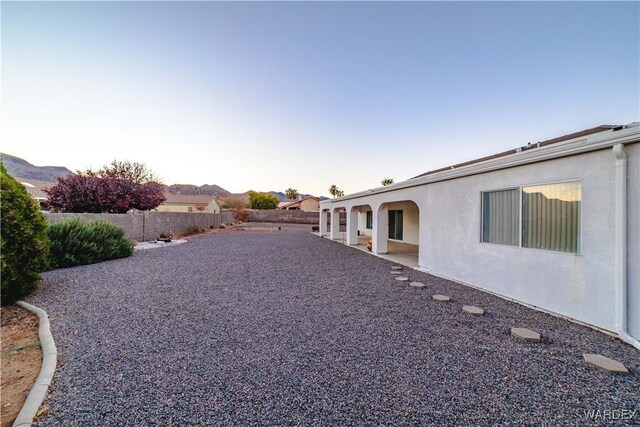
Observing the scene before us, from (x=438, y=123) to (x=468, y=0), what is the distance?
226 inches

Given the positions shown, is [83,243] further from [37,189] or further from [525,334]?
[37,189]

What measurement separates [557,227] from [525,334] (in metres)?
2.17

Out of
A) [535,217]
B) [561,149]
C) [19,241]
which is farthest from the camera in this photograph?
[535,217]

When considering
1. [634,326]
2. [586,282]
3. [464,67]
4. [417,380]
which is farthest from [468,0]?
[417,380]

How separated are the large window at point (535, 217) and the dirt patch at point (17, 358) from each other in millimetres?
7238

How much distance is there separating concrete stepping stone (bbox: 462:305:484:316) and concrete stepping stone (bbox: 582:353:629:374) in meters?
1.47

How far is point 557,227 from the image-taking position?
4480 millimetres

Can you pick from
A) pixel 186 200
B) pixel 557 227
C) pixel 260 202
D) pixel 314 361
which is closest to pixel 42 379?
pixel 314 361

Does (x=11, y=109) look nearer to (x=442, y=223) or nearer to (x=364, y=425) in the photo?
(x=364, y=425)

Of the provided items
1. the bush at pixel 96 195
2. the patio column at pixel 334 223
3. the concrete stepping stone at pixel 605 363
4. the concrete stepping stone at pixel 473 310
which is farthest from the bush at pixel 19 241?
the patio column at pixel 334 223

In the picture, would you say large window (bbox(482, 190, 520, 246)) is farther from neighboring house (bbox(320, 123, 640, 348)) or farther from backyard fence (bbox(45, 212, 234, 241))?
backyard fence (bbox(45, 212, 234, 241))

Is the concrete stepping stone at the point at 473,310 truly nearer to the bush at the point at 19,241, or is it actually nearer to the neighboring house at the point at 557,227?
the neighboring house at the point at 557,227

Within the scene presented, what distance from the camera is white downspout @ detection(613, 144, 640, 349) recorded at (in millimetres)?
3508

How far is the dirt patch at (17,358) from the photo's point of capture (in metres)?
2.15
